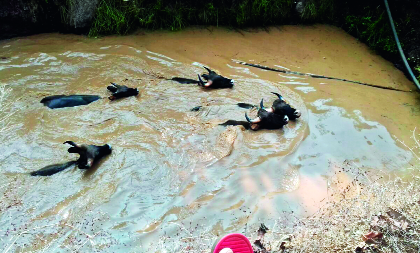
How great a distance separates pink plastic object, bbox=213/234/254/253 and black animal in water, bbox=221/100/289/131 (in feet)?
8.72

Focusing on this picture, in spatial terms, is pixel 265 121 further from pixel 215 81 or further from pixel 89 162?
pixel 89 162

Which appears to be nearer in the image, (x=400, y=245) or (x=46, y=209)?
(x=400, y=245)

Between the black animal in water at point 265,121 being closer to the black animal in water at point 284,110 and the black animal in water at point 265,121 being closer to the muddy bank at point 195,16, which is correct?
the black animal in water at point 284,110

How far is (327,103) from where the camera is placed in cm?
648

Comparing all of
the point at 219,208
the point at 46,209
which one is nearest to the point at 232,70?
the point at 219,208

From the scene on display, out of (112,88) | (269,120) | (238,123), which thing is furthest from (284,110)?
(112,88)

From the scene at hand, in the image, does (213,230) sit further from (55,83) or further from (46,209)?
(55,83)

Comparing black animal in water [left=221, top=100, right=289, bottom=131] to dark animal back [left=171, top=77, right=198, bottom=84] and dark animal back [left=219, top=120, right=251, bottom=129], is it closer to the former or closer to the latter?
dark animal back [left=219, top=120, right=251, bottom=129]

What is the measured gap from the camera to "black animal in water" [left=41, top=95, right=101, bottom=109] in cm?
590

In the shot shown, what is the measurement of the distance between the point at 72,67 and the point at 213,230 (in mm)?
4594

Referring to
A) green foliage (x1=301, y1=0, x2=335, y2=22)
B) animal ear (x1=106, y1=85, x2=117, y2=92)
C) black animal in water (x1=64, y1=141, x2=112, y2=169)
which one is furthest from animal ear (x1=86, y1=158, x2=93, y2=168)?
green foliage (x1=301, y1=0, x2=335, y2=22)

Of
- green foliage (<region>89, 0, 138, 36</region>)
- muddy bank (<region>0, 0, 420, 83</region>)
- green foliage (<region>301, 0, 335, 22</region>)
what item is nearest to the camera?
muddy bank (<region>0, 0, 420, 83</region>)

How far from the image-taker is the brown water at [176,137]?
4113 mm

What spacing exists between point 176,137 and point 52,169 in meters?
1.75
